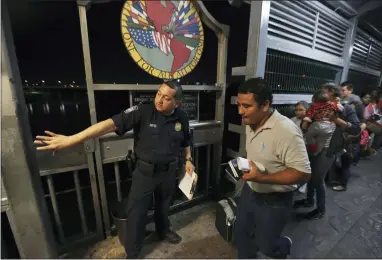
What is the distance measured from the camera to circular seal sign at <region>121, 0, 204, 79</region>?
5.71ft

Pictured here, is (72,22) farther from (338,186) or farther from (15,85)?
(338,186)

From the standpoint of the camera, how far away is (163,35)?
6.23 ft

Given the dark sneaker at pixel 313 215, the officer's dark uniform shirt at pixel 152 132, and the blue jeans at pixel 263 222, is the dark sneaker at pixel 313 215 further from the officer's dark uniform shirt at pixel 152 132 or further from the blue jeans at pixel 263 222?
the officer's dark uniform shirt at pixel 152 132

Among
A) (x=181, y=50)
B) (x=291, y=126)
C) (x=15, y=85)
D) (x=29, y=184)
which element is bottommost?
(x=29, y=184)

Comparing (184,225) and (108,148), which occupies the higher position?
(108,148)

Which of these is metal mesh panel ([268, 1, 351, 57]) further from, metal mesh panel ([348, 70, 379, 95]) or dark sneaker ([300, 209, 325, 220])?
dark sneaker ([300, 209, 325, 220])

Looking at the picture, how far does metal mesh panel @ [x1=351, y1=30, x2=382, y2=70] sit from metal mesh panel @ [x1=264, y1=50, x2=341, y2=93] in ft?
3.62

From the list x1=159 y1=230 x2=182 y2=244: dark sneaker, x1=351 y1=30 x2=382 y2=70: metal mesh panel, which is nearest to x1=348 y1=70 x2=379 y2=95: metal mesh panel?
x1=351 y1=30 x2=382 y2=70: metal mesh panel

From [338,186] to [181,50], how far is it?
11.8ft

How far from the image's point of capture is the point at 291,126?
49.9 inches

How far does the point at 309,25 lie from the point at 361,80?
3.18 metres

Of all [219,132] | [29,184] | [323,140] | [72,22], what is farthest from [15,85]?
[323,140]

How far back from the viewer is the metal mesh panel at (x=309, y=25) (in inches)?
87.1

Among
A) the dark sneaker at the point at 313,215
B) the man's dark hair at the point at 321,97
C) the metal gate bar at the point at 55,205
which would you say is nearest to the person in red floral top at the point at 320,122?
the man's dark hair at the point at 321,97
